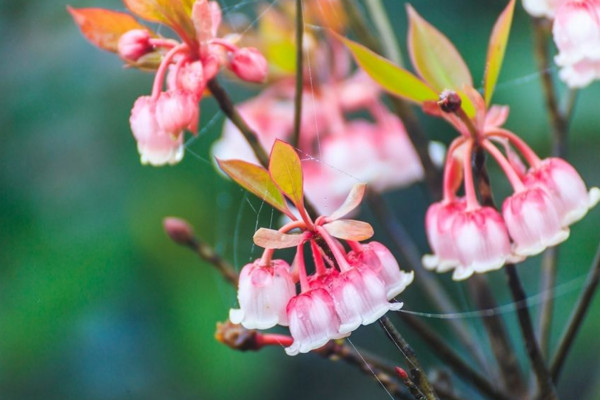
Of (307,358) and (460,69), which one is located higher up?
(460,69)

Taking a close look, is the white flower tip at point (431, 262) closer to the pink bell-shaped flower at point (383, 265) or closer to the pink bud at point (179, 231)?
the pink bell-shaped flower at point (383, 265)

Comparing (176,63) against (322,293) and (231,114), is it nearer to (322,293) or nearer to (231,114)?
(231,114)

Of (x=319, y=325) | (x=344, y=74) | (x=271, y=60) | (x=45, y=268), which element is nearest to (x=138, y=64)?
(x=319, y=325)

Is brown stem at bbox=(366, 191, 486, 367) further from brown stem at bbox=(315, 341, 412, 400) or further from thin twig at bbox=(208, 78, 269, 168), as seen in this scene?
thin twig at bbox=(208, 78, 269, 168)

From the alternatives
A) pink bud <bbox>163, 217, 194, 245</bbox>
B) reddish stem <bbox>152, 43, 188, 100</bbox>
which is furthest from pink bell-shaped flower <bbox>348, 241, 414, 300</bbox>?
pink bud <bbox>163, 217, 194, 245</bbox>

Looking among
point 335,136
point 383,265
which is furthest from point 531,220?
point 335,136

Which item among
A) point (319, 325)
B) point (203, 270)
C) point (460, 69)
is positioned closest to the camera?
point (319, 325)

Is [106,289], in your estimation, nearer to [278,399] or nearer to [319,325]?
[278,399]
